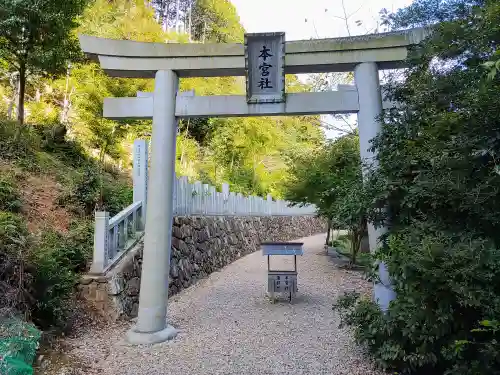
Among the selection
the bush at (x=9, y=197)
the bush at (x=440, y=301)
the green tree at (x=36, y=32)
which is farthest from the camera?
the green tree at (x=36, y=32)

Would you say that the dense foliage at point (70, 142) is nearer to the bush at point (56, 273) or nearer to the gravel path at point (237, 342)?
the bush at point (56, 273)

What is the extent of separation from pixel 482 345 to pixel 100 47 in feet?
16.7

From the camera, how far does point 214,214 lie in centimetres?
1022

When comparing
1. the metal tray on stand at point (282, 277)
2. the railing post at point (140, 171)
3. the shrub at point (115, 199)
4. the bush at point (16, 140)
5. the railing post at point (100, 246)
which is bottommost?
the metal tray on stand at point (282, 277)

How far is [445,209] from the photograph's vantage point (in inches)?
117

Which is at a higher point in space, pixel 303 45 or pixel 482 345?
pixel 303 45

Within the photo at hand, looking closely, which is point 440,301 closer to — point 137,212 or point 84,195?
point 137,212

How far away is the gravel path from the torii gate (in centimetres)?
41

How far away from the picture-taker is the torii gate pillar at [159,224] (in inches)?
Answer: 178

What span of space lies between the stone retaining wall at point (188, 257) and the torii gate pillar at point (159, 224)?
0.69 meters

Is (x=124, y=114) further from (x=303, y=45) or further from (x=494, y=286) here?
(x=494, y=286)

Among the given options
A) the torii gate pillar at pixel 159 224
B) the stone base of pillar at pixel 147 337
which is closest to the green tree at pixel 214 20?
the torii gate pillar at pixel 159 224

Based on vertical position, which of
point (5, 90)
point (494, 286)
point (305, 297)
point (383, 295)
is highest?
point (5, 90)

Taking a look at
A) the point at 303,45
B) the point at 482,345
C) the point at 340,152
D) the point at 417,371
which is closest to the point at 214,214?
the point at 340,152
